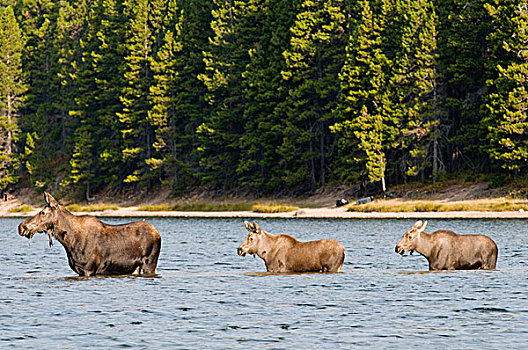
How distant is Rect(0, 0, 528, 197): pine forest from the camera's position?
68938 millimetres

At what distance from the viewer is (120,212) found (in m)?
84.1

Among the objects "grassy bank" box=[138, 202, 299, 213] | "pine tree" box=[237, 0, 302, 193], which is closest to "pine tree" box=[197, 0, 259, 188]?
"pine tree" box=[237, 0, 302, 193]

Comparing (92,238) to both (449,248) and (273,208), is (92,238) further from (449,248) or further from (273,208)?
(273,208)

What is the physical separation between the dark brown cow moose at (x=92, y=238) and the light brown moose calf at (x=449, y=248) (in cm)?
709

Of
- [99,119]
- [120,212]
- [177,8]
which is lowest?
[120,212]

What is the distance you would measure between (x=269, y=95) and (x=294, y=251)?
189ft

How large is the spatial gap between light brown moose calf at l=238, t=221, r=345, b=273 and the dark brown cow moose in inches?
111

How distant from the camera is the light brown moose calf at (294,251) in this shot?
2323 cm

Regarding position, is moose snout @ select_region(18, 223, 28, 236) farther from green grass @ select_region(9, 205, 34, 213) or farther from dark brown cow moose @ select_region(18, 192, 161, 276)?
green grass @ select_region(9, 205, 34, 213)

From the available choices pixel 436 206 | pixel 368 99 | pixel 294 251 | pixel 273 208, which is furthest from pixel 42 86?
pixel 294 251

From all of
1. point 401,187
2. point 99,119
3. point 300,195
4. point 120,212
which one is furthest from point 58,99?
point 401,187

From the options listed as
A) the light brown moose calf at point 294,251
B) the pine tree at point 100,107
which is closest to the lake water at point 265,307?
the light brown moose calf at point 294,251

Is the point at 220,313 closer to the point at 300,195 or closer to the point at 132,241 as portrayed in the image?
the point at 132,241

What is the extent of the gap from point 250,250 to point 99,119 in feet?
270
